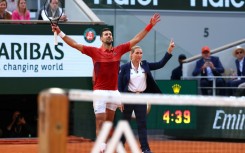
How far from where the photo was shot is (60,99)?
5641mm

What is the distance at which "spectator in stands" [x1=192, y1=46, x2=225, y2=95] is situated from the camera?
18.6 m

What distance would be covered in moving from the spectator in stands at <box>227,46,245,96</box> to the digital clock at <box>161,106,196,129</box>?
1.37 meters

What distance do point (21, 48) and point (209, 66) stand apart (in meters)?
4.54

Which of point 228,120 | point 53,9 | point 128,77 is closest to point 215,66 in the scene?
point 228,120

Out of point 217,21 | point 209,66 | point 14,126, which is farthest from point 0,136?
point 217,21

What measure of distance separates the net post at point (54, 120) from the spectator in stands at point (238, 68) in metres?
12.9

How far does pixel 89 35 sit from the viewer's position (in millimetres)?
17109

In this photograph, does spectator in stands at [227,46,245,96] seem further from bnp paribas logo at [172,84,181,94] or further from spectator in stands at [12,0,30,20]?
spectator in stands at [12,0,30,20]

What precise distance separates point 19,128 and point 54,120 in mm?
12061

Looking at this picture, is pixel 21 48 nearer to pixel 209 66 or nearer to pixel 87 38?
pixel 87 38

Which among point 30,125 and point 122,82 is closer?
point 122,82

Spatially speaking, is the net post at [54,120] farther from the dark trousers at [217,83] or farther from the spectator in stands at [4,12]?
the dark trousers at [217,83]

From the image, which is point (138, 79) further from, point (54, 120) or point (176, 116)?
point (54, 120)

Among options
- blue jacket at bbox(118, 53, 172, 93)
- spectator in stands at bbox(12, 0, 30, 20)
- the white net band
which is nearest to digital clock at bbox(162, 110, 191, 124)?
spectator in stands at bbox(12, 0, 30, 20)
